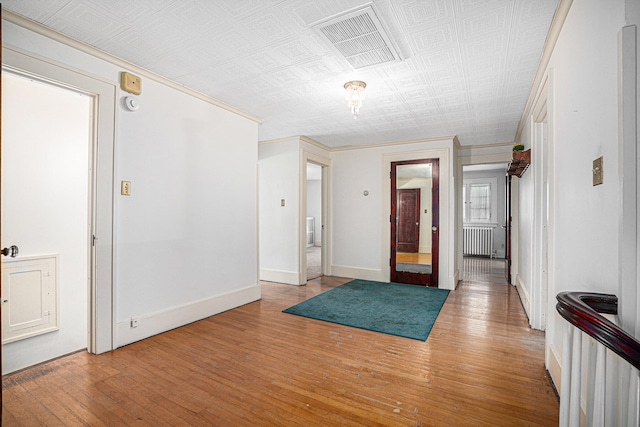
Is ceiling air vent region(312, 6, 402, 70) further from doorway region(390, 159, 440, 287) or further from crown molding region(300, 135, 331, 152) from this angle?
doorway region(390, 159, 440, 287)

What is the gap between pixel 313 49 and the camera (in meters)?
2.54

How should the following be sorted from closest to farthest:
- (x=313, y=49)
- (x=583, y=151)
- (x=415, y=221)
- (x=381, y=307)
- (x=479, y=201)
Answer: (x=583, y=151) → (x=313, y=49) → (x=381, y=307) → (x=415, y=221) → (x=479, y=201)

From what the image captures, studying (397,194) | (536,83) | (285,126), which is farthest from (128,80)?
(397,194)

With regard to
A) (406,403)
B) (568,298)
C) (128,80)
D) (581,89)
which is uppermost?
(128,80)

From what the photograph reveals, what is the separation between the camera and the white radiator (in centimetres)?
841

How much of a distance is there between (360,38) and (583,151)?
1.65m

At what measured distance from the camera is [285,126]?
185 inches

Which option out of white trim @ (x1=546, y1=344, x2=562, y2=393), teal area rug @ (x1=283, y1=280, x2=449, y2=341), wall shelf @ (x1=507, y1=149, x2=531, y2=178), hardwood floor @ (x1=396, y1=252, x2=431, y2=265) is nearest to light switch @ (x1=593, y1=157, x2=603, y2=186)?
white trim @ (x1=546, y1=344, x2=562, y2=393)

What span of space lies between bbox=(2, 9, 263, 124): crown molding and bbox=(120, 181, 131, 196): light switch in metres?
1.06

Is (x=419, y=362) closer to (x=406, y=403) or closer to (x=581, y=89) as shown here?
(x=406, y=403)

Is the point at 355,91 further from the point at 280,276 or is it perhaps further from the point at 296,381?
the point at 280,276

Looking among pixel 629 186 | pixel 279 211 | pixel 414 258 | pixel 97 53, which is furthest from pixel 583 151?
pixel 279 211

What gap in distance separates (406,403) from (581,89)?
212cm

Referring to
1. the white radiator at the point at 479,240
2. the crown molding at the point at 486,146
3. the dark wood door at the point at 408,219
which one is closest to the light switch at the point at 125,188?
the dark wood door at the point at 408,219
